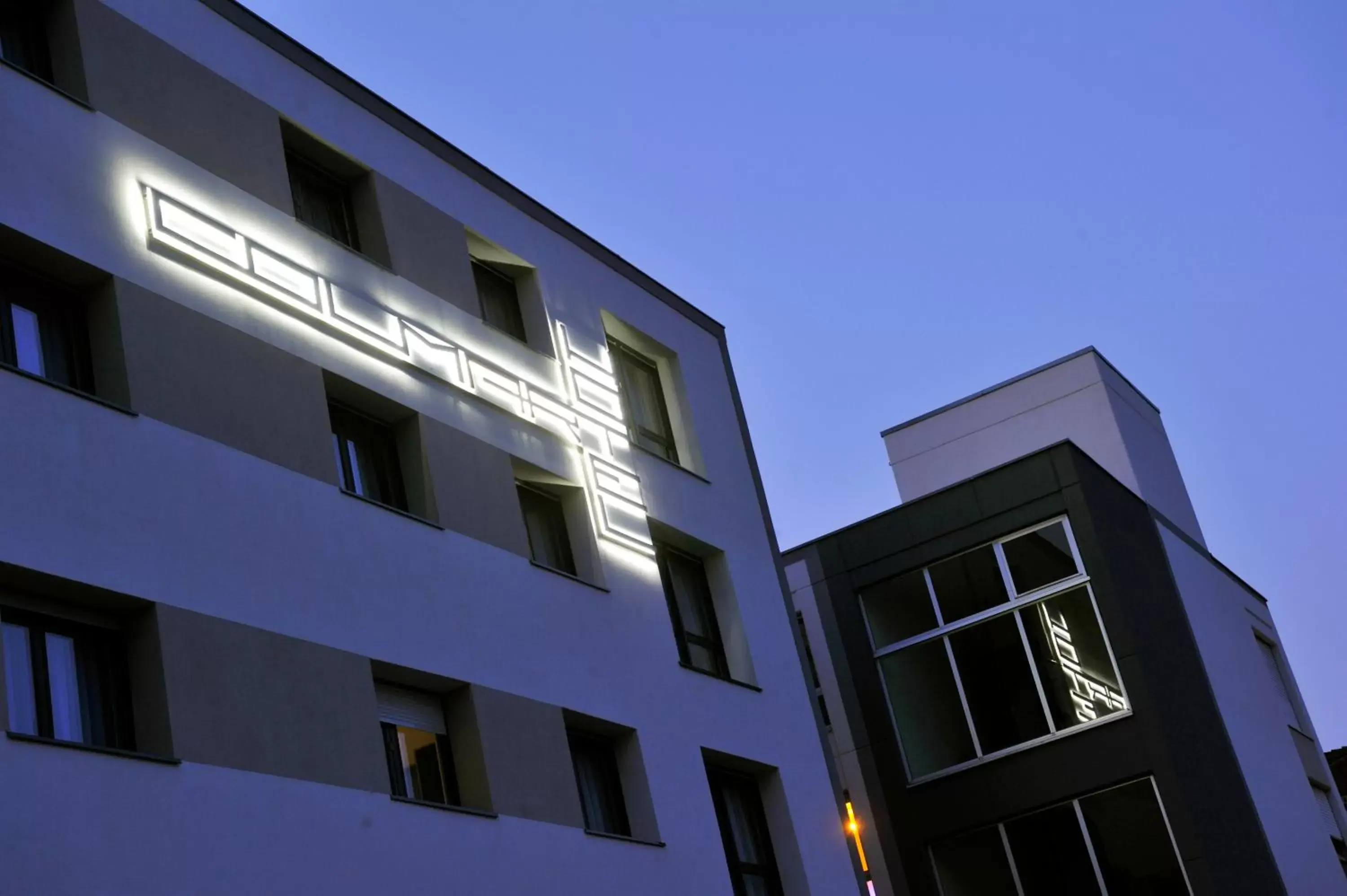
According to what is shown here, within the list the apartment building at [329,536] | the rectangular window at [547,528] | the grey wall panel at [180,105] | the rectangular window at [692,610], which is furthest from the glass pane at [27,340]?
the rectangular window at [692,610]

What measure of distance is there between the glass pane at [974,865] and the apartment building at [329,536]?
17.0 feet

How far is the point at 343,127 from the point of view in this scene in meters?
17.8

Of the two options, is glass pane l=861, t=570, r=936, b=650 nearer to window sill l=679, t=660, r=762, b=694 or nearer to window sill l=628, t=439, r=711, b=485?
A: window sill l=628, t=439, r=711, b=485

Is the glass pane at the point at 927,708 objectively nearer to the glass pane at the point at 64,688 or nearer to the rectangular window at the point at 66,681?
the rectangular window at the point at 66,681

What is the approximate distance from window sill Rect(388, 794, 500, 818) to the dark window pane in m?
11.5

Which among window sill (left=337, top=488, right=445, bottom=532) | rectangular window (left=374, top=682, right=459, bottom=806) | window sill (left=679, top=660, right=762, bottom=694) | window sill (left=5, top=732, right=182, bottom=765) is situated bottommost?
window sill (left=5, top=732, right=182, bottom=765)

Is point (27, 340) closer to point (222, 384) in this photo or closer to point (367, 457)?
point (222, 384)

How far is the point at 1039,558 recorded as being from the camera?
81.5 ft

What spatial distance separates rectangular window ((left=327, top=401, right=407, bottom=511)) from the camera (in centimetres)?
1578

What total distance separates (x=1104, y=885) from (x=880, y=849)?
356 centimetres

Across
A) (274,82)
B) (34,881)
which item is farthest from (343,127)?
(34,881)

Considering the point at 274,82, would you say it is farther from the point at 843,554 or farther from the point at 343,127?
the point at 843,554

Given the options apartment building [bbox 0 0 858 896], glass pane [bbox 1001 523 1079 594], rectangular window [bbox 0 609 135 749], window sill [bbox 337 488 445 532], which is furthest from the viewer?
glass pane [bbox 1001 523 1079 594]

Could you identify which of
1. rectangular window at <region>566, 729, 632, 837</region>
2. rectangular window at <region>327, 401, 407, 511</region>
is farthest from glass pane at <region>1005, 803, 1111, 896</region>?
rectangular window at <region>327, 401, 407, 511</region>
